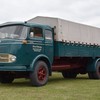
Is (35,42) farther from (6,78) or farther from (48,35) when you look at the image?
(6,78)

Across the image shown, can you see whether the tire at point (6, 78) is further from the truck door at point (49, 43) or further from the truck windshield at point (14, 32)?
the truck windshield at point (14, 32)

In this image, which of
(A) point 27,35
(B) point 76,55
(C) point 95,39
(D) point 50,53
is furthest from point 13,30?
(C) point 95,39

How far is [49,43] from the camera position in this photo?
13516 millimetres

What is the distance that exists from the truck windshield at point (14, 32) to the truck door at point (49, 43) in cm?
127

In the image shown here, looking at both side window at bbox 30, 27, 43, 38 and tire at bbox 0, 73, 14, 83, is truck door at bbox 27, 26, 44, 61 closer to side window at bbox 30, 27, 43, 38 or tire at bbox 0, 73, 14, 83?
side window at bbox 30, 27, 43, 38

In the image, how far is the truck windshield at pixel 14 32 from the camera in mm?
12284

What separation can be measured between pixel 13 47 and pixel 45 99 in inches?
135

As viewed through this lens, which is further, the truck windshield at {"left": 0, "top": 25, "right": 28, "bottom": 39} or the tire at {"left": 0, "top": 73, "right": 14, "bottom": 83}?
the tire at {"left": 0, "top": 73, "right": 14, "bottom": 83}

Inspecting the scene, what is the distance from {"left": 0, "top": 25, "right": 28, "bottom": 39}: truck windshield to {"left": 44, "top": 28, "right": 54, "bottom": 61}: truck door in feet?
4.15

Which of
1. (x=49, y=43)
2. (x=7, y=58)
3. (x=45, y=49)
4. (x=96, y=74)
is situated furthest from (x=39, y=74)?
(x=96, y=74)

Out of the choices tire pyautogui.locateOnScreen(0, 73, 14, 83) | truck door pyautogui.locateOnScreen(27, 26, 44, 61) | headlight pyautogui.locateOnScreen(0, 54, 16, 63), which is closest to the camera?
headlight pyautogui.locateOnScreen(0, 54, 16, 63)

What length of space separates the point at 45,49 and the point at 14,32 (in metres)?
1.49

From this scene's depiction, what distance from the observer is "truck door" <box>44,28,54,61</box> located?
13328mm

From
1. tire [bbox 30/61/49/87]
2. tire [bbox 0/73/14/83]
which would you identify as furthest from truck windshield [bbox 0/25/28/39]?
tire [bbox 0/73/14/83]
